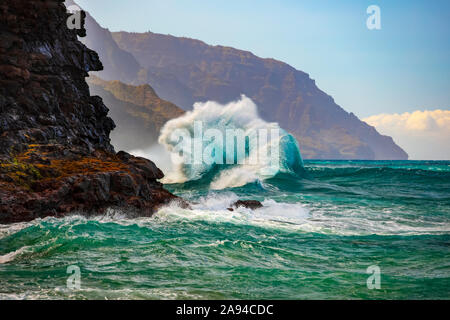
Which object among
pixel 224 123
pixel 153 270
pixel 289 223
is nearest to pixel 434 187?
pixel 224 123

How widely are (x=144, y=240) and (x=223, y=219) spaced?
4679 mm

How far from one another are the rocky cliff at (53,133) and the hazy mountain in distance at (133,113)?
109625 millimetres

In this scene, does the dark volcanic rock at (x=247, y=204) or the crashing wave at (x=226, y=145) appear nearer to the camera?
the dark volcanic rock at (x=247, y=204)

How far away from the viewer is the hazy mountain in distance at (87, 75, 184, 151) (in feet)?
456

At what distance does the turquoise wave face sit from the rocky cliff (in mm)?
820

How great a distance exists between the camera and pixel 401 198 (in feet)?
83.5

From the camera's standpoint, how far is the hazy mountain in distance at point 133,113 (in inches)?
5468

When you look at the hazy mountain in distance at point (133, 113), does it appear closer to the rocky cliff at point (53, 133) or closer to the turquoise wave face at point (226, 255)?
the rocky cliff at point (53, 133)

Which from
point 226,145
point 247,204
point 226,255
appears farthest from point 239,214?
point 226,145

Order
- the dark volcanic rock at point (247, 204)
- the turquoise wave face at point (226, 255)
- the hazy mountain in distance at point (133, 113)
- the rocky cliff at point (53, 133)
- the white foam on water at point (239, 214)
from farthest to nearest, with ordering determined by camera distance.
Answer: the hazy mountain in distance at point (133, 113)
the dark volcanic rock at point (247, 204)
the white foam on water at point (239, 214)
the rocky cliff at point (53, 133)
the turquoise wave face at point (226, 255)

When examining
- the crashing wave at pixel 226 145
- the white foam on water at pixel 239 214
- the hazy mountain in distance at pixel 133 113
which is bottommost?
the white foam on water at pixel 239 214

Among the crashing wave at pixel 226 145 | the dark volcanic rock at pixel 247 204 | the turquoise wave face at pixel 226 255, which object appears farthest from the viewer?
the crashing wave at pixel 226 145

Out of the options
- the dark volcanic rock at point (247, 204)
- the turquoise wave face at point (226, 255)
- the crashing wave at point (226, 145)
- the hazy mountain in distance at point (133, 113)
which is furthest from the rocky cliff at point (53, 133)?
the hazy mountain in distance at point (133, 113)

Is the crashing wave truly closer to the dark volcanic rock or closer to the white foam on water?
the dark volcanic rock
